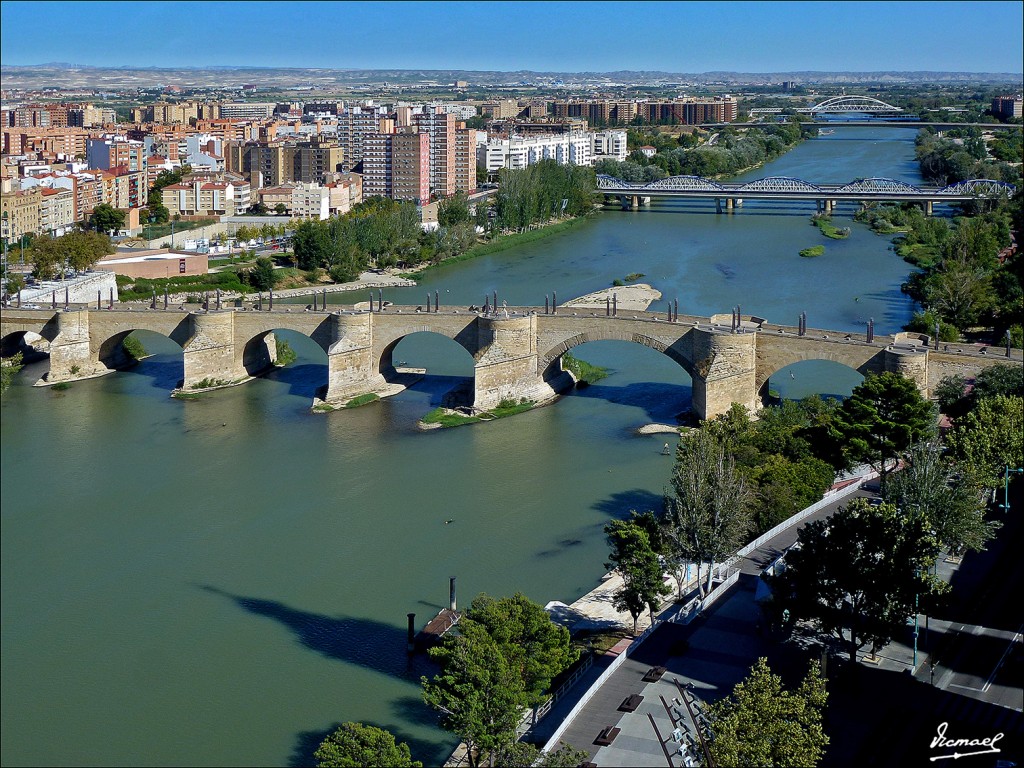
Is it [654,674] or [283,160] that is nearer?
[654,674]

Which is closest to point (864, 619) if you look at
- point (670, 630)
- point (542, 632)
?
point (670, 630)

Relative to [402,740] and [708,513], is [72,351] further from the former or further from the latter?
[402,740]

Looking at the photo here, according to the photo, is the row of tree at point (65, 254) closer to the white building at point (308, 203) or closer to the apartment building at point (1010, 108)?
the white building at point (308, 203)

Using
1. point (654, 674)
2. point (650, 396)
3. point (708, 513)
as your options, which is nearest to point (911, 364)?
point (650, 396)

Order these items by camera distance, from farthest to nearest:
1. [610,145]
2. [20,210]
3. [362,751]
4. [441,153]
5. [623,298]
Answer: [610,145], [441,153], [20,210], [623,298], [362,751]

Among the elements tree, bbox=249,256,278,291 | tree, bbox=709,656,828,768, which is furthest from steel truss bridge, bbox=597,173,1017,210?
tree, bbox=709,656,828,768

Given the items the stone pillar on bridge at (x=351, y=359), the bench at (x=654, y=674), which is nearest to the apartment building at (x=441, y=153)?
the stone pillar on bridge at (x=351, y=359)
